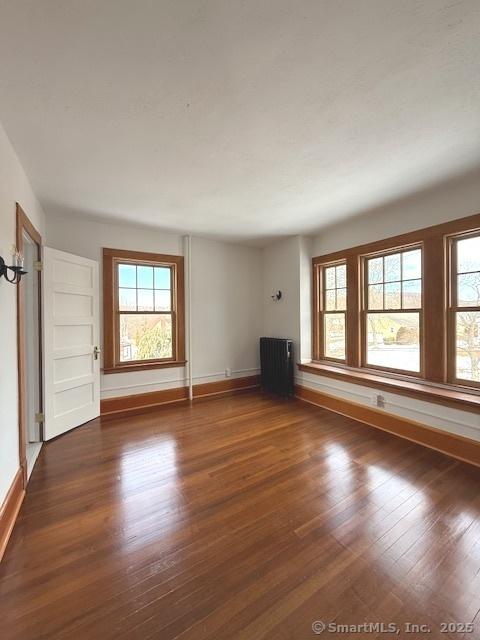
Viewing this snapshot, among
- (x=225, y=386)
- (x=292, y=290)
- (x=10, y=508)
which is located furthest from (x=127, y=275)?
(x=10, y=508)

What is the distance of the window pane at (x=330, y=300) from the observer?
13.8ft

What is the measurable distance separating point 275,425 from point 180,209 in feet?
9.24

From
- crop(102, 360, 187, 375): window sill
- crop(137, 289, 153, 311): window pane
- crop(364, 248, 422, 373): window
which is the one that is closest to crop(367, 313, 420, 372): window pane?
crop(364, 248, 422, 373): window

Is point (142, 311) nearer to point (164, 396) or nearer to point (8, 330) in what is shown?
point (164, 396)

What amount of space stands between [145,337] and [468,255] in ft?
13.2

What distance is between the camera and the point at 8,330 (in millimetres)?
1896

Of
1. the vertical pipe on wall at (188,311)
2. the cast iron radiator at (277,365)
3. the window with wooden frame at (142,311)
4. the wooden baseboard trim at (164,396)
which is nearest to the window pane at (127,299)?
the window with wooden frame at (142,311)

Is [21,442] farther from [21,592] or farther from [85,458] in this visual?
[21,592]

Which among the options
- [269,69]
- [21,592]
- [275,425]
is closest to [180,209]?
[269,69]

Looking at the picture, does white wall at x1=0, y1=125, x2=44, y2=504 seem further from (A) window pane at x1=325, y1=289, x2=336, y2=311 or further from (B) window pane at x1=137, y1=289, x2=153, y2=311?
(A) window pane at x1=325, y1=289, x2=336, y2=311

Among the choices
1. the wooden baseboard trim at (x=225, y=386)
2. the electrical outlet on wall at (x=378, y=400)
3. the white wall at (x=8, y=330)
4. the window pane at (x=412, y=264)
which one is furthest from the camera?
the wooden baseboard trim at (x=225, y=386)

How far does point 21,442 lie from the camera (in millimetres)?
2113

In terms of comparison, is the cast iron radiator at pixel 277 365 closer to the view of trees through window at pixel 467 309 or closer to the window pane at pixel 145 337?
the window pane at pixel 145 337

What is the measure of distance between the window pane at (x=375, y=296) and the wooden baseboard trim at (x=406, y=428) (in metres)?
1.29
